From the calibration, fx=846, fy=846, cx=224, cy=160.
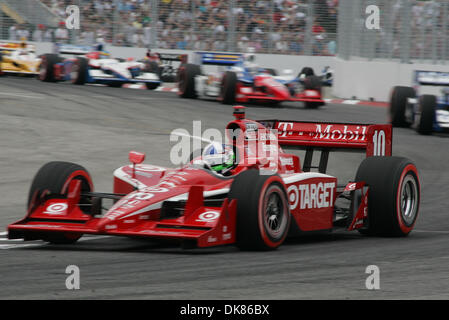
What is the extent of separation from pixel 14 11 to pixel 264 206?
2634cm

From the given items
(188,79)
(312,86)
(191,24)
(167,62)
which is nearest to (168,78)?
(167,62)

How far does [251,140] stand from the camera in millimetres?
8953

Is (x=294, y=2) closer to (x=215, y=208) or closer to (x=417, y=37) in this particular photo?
(x=417, y=37)

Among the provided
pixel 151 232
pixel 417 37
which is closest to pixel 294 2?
pixel 417 37

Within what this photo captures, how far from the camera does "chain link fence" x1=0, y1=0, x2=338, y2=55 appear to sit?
29781 millimetres

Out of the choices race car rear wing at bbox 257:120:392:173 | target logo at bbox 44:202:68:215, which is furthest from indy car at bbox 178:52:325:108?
target logo at bbox 44:202:68:215

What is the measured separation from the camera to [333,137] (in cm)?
1012

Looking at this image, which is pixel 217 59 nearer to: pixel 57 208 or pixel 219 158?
pixel 219 158

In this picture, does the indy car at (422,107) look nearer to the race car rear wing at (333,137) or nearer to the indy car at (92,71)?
the indy car at (92,71)

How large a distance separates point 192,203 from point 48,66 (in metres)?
18.1

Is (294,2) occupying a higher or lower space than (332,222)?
higher

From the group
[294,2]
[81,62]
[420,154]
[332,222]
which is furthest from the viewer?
[294,2]

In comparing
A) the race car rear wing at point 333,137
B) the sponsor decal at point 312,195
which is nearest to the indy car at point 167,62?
the race car rear wing at point 333,137

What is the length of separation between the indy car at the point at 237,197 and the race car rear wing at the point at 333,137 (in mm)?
14
